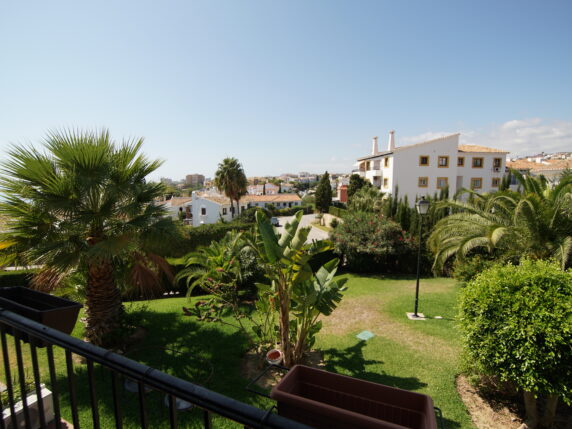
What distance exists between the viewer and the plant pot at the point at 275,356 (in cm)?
658

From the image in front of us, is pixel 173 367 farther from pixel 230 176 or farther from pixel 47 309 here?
pixel 230 176

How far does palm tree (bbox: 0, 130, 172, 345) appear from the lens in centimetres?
598

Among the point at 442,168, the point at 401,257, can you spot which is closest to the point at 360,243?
the point at 401,257

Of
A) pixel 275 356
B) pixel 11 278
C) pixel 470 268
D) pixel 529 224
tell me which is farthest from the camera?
pixel 11 278

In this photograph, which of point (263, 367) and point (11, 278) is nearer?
point (263, 367)

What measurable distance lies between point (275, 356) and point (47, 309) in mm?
4298

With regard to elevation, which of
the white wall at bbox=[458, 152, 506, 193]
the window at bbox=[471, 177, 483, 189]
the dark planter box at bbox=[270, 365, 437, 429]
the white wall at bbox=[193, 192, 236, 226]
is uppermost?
the white wall at bbox=[458, 152, 506, 193]

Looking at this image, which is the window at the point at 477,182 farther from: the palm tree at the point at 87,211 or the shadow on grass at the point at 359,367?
the palm tree at the point at 87,211

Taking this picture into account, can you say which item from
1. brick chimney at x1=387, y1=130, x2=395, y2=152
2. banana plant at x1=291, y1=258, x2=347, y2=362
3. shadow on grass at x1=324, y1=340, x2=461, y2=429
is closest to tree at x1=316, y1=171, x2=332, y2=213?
brick chimney at x1=387, y1=130, x2=395, y2=152

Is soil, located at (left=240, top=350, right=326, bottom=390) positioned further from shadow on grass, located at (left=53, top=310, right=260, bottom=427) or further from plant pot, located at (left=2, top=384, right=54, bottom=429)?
plant pot, located at (left=2, top=384, right=54, bottom=429)

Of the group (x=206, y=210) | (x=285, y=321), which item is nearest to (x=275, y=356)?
(x=285, y=321)

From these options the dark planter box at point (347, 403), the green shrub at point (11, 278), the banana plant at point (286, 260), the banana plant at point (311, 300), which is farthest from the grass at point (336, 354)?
the green shrub at point (11, 278)

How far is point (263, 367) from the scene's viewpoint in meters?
6.91

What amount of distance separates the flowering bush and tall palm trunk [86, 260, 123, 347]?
12117 mm
